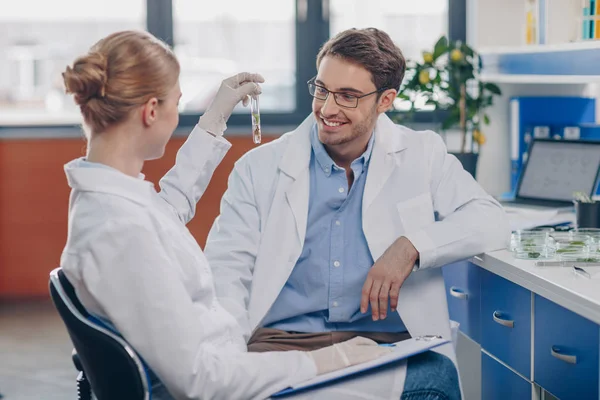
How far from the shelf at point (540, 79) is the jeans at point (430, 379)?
48.8 inches

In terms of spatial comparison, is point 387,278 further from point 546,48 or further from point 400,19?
point 400,19

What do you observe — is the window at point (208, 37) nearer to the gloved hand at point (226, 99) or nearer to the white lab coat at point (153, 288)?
the gloved hand at point (226, 99)

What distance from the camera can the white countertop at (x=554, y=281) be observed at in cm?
164

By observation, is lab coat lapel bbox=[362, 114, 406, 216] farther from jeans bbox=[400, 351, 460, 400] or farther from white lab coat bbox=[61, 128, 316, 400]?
white lab coat bbox=[61, 128, 316, 400]

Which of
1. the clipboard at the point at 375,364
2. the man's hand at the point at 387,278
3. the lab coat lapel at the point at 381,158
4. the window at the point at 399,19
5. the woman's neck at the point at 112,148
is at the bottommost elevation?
the clipboard at the point at 375,364

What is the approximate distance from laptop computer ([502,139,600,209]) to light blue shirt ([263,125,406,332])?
1.02 meters

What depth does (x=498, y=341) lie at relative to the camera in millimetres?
2141

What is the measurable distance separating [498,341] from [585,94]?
66.1 inches

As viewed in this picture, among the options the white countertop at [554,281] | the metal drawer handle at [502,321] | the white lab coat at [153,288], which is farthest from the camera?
the metal drawer handle at [502,321]

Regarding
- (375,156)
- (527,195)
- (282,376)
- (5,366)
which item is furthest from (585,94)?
(5,366)

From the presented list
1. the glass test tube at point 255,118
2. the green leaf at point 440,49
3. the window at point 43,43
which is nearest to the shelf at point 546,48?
the green leaf at point 440,49

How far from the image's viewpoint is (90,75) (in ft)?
4.61

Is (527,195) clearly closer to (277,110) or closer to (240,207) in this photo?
(240,207)

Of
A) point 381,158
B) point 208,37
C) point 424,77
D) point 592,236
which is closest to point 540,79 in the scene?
point 424,77
